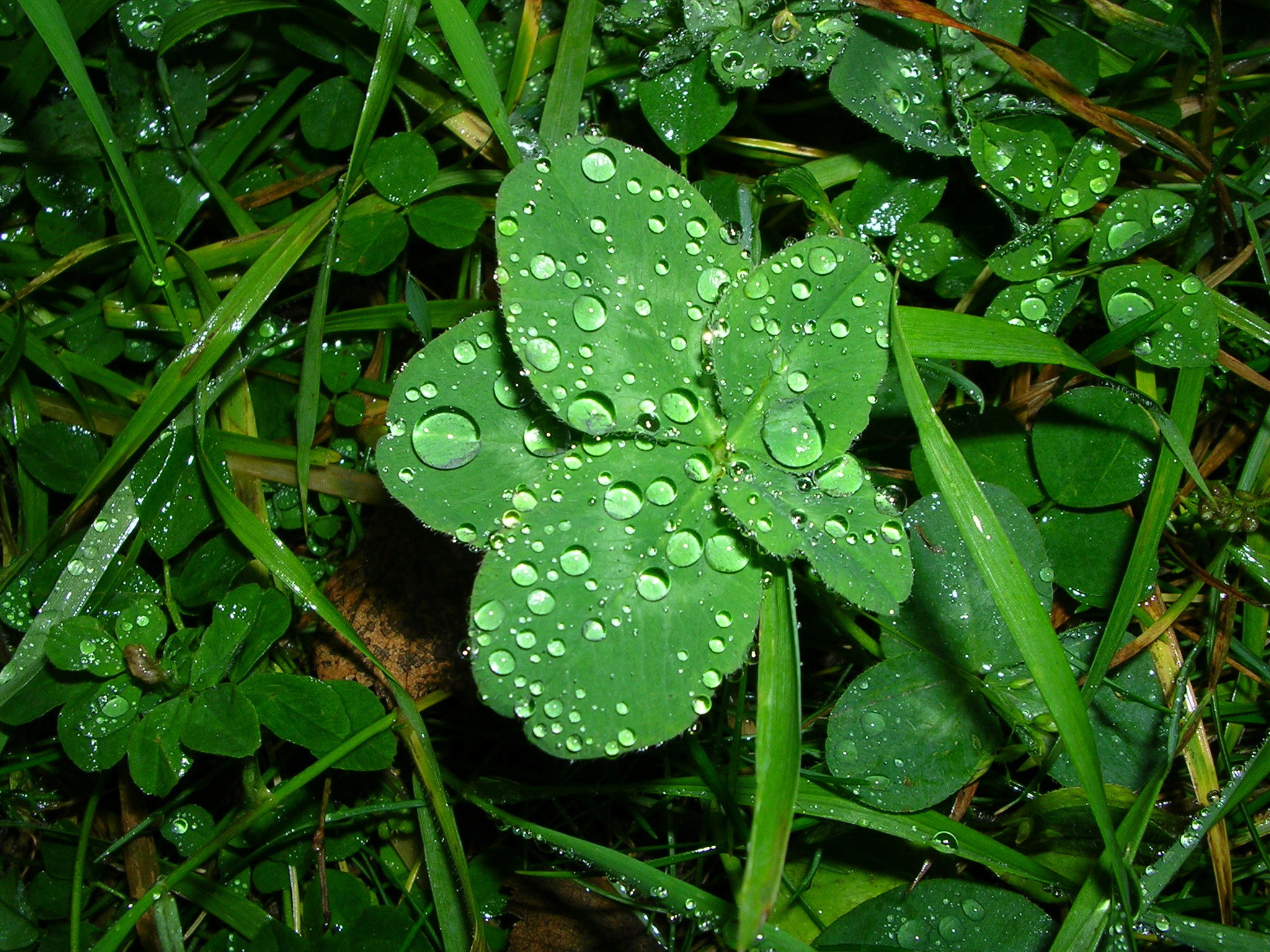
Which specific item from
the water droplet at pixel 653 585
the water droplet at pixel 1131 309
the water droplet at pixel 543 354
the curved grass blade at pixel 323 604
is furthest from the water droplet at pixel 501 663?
the water droplet at pixel 1131 309

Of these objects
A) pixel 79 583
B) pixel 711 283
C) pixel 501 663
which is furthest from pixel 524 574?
pixel 79 583

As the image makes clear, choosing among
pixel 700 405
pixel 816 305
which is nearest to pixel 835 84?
pixel 816 305

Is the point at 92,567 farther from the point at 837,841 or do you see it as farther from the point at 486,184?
the point at 837,841

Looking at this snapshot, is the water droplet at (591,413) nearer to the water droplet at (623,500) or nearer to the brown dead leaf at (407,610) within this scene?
the water droplet at (623,500)

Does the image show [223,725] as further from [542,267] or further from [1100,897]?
[1100,897]

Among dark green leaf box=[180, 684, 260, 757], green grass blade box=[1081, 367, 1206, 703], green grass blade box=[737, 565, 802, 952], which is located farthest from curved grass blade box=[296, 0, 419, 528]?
green grass blade box=[1081, 367, 1206, 703]

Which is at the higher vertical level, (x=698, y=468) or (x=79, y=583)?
(x=698, y=468)
